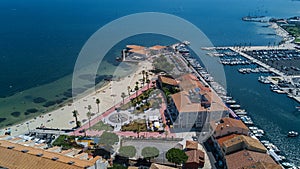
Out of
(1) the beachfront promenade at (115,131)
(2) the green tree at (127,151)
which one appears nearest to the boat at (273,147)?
(1) the beachfront promenade at (115,131)

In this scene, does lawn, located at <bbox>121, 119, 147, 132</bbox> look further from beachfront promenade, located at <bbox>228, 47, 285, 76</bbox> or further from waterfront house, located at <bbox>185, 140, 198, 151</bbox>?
beachfront promenade, located at <bbox>228, 47, 285, 76</bbox>

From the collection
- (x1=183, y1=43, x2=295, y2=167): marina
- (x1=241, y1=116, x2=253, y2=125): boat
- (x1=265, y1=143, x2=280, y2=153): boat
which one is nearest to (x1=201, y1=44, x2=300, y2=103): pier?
(x1=183, y1=43, x2=295, y2=167): marina

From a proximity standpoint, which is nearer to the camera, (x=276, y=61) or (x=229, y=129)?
(x=229, y=129)

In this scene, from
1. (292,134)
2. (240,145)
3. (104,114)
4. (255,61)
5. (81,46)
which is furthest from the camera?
(81,46)

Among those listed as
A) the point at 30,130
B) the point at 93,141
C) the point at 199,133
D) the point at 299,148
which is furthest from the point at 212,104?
the point at 30,130

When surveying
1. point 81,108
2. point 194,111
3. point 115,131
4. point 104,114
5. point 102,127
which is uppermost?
point 194,111

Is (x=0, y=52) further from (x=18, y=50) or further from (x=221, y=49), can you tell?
(x=221, y=49)

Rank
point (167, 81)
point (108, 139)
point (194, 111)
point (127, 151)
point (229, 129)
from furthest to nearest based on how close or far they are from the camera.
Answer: point (167, 81) < point (194, 111) < point (229, 129) < point (108, 139) < point (127, 151)

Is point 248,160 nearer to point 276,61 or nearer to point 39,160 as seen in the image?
point 39,160

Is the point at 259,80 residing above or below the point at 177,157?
above

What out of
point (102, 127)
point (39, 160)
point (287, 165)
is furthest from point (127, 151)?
point (287, 165)
